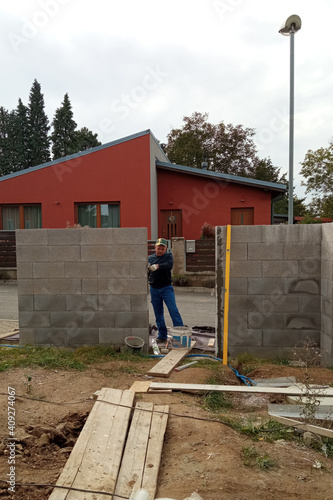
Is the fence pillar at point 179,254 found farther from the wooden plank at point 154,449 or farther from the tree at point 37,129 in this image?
the tree at point 37,129

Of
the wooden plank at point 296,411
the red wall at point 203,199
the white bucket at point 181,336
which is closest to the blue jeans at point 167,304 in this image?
the white bucket at point 181,336

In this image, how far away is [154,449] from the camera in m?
3.05

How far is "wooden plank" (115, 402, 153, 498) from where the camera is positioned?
2619mm

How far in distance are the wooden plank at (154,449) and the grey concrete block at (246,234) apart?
9.29 feet

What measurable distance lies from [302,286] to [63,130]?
135ft

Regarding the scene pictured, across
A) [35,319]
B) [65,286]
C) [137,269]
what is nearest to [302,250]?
[137,269]

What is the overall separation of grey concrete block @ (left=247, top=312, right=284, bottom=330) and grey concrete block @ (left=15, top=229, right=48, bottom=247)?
3.46 meters

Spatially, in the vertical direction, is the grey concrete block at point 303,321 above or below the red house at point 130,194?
below

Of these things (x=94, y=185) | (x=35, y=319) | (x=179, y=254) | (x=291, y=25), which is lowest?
(x=35, y=319)

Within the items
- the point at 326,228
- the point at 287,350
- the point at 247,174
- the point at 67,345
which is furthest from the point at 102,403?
the point at 247,174

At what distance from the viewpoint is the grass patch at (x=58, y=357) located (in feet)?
17.3

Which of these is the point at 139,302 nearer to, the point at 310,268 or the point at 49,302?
the point at 49,302

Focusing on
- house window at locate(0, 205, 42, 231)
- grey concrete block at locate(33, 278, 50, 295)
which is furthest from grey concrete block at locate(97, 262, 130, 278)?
house window at locate(0, 205, 42, 231)

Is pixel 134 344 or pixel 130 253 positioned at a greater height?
pixel 130 253
